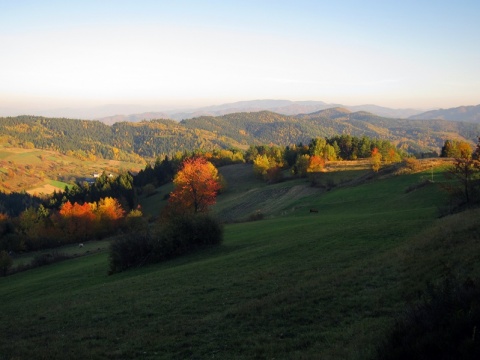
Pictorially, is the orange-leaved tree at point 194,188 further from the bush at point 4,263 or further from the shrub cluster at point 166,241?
the bush at point 4,263

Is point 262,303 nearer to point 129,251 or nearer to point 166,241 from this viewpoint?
point 166,241

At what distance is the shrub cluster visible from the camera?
34312mm

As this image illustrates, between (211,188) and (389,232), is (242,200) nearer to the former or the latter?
(211,188)

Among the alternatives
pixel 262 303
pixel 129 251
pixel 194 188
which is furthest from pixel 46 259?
pixel 262 303

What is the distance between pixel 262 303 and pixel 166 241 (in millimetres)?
21395

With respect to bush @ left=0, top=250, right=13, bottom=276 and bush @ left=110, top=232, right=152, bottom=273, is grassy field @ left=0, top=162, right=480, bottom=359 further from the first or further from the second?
bush @ left=0, top=250, right=13, bottom=276

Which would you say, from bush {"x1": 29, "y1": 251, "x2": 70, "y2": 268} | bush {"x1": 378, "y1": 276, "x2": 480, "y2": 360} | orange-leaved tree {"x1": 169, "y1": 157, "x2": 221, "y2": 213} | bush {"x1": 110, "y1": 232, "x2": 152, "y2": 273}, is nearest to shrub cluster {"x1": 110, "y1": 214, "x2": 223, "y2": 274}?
bush {"x1": 110, "y1": 232, "x2": 152, "y2": 273}

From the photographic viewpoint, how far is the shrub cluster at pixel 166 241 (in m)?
34.3

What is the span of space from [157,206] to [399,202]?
7117 centimetres

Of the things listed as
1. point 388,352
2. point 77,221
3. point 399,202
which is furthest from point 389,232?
point 77,221

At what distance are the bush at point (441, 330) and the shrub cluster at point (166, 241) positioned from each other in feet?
92.8

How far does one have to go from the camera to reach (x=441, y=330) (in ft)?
23.9

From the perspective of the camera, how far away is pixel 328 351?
9.65m

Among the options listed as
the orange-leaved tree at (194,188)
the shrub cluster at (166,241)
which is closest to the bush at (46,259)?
the orange-leaved tree at (194,188)
